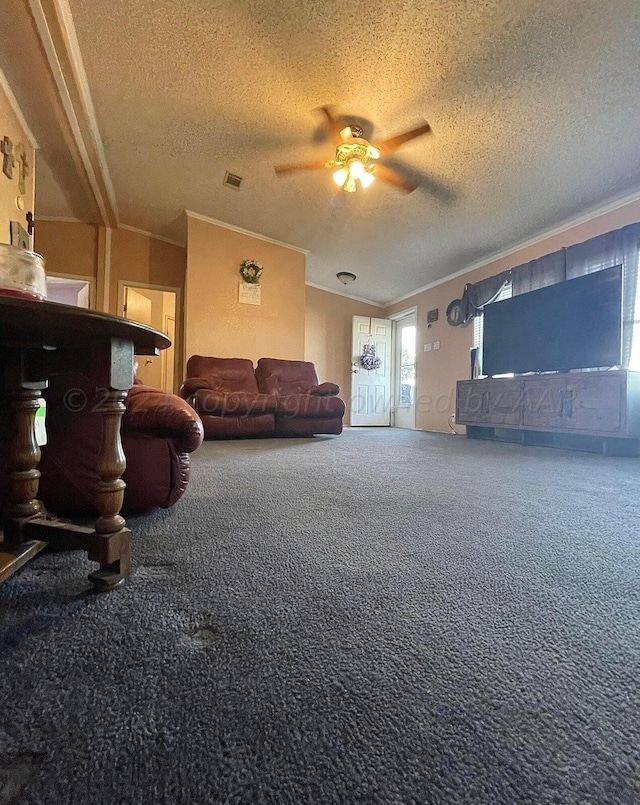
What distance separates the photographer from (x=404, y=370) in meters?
6.61

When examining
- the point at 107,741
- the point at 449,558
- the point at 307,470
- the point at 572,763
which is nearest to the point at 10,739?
the point at 107,741

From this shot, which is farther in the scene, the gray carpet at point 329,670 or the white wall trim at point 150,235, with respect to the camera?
the white wall trim at point 150,235

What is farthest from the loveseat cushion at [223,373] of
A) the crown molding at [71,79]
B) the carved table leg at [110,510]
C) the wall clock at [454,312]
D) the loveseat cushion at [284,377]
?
the carved table leg at [110,510]

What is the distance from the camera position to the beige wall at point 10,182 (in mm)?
2629

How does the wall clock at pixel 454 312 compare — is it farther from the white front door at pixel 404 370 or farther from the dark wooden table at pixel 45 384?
the dark wooden table at pixel 45 384

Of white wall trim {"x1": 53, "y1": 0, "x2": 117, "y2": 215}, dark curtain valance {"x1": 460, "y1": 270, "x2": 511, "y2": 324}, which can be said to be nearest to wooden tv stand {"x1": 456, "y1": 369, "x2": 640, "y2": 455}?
dark curtain valance {"x1": 460, "y1": 270, "x2": 511, "y2": 324}

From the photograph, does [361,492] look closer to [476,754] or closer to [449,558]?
[449,558]

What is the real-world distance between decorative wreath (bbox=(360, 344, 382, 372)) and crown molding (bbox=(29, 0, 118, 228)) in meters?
4.23

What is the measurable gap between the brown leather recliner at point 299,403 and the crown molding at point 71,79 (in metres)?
2.56

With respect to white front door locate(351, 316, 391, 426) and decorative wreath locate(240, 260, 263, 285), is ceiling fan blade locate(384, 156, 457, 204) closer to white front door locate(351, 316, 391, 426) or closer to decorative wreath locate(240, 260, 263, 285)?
decorative wreath locate(240, 260, 263, 285)

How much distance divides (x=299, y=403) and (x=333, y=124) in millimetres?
2401

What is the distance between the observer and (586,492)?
1.66 m

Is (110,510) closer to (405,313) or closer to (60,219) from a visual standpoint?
(60,219)

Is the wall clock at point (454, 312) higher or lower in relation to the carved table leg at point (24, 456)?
higher
